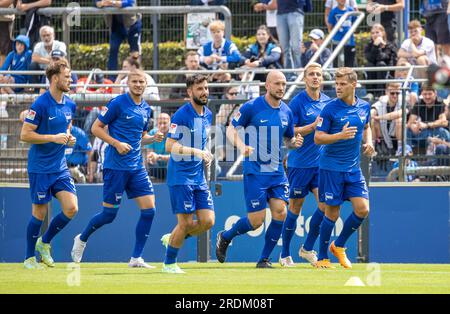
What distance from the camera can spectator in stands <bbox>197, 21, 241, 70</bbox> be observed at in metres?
19.9

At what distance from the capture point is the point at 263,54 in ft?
67.2

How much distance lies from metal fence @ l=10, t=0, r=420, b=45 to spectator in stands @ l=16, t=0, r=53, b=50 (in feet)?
1.56

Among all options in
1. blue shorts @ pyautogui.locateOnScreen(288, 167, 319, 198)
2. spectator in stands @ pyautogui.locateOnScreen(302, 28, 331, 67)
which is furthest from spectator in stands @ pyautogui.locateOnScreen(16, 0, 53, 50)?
blue shorts @ pyautogui.locateOnScreen(288, 167, 319, 198)

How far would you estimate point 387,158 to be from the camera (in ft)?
57.8

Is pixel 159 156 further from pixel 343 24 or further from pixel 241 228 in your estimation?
pixel 343 24

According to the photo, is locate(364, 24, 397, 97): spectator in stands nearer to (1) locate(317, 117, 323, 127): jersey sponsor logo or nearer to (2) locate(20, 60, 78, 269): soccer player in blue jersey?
(1) locate(317, 117, 323, 127): jersey sponsor logo

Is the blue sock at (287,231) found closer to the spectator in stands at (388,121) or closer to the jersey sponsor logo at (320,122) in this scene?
the jersey sponsor logo at (320,122)

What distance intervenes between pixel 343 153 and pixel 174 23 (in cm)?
800

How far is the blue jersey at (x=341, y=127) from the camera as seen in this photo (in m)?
14.3

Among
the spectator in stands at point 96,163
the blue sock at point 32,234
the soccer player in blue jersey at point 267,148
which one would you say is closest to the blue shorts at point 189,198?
the soccer player in blue jersey at point 267,148

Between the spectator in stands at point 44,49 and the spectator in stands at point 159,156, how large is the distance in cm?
317

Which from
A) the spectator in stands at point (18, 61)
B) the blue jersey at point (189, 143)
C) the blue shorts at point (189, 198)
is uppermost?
the spectator in stands at point (18, 61)

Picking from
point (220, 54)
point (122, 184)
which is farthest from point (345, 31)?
point (122, 184)
